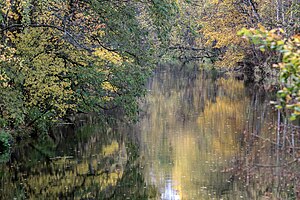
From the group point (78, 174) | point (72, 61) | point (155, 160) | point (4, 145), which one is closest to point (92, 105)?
point (72, 61)

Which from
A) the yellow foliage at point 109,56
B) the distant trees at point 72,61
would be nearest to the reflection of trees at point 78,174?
the distant trees at point 72,61

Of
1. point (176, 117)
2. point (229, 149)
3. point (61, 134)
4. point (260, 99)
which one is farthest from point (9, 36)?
point (260, 99)

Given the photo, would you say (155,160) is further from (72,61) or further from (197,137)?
(72,61)

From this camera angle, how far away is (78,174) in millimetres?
15977

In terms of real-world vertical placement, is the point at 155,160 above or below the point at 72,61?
below

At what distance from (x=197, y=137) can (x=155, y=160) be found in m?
3.79

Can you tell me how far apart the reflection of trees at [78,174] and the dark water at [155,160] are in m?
0.03

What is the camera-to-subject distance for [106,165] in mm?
17172

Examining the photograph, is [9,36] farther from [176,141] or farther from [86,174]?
[176,141]

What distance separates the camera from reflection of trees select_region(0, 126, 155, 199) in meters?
14.1

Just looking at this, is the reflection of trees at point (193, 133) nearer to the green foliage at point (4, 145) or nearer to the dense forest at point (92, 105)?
the dense forest at point (92, 105)

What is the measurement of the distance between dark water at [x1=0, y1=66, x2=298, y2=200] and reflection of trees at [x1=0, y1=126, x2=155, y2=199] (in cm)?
3

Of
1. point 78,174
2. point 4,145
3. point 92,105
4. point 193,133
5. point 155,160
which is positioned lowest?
point 78,174

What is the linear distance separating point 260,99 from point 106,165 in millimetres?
16210
